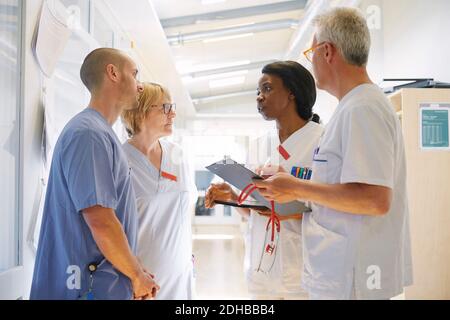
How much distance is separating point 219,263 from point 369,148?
3.72 m

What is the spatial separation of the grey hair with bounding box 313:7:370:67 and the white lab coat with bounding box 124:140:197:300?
798mm

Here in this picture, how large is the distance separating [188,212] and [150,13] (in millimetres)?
1529

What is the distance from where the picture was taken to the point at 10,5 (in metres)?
1.03

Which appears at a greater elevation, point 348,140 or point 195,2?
point 195,2

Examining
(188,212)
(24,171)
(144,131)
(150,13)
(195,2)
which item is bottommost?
(188,212)

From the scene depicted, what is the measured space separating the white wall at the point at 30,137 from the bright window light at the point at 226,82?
4564 mm

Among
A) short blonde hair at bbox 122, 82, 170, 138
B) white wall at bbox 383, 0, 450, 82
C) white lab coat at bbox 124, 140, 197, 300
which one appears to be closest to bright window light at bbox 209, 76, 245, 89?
white wall at bbox 383, 0, 450, 82

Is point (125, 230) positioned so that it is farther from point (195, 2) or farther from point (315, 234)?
point (195, 2)

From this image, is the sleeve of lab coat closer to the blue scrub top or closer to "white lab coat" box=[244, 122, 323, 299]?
"white lab coat" box=[244, 122, 323, 299]

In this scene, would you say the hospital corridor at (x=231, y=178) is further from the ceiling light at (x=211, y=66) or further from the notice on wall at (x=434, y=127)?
the ceiling light at (x=211, y=66)

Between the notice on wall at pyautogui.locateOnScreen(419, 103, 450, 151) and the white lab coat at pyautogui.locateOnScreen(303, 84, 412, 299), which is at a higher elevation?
the notice on wall at pyautogui.locateOnScreen(419, 103, 450, 151)

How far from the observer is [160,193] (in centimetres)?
136

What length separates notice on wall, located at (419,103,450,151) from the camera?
67.6 inches
